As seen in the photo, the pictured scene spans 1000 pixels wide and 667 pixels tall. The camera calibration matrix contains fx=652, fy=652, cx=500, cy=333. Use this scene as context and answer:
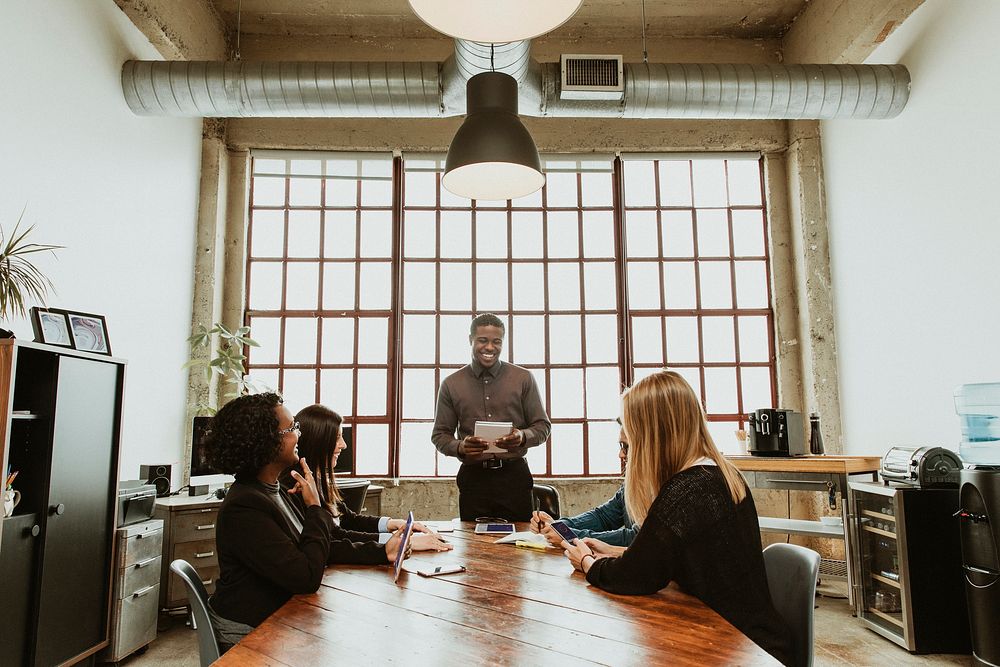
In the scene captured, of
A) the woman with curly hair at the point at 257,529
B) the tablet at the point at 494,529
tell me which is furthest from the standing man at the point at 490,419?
the woman with curly hair at the point at 257,529

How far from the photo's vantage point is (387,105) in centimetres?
514

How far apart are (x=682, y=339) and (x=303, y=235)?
377cm

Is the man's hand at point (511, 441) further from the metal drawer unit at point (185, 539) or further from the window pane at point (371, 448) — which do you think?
the window pane at point (371, 448)

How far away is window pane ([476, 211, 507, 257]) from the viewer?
6324 mm

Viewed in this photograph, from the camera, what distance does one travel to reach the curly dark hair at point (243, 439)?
2145 millimetres

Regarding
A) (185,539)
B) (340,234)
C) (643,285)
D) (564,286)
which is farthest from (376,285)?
(185,539)

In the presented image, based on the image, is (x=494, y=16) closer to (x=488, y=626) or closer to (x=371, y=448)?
(x=488, y=626)

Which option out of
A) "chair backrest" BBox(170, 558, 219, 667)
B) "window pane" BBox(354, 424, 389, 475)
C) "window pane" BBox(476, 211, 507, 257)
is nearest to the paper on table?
"chair backrest" BBox(170, 558, 219, 667)

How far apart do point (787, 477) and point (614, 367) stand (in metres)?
1.83

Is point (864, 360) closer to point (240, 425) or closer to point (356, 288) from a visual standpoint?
point (356, 288)

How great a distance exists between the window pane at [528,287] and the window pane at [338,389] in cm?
173

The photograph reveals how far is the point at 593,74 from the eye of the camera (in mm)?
4914

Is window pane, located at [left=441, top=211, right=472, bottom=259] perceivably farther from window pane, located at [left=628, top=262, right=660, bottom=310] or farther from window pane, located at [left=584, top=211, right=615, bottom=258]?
window pane, located at [left=628, top=262, right=660, bottom=310]

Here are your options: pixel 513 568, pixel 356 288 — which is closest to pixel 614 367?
pixel 356 288
